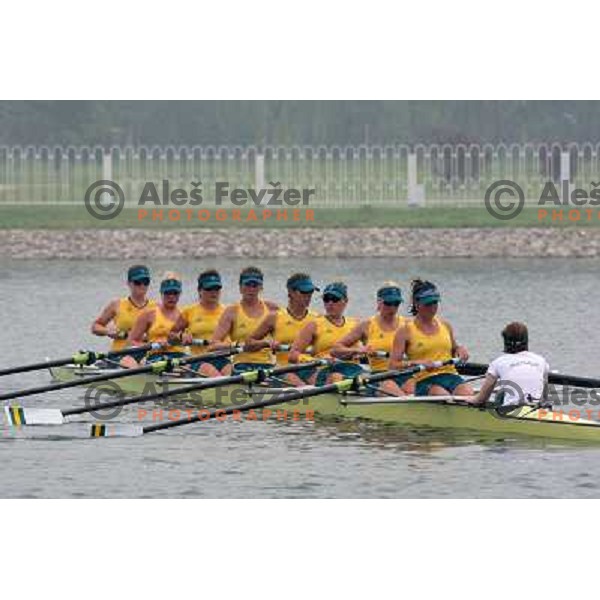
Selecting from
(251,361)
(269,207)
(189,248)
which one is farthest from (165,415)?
(269,207)

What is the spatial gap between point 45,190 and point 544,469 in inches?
1871

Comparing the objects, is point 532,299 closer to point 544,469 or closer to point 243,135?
point 544,469

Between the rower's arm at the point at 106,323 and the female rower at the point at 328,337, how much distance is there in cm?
342

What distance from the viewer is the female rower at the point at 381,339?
75.5ft

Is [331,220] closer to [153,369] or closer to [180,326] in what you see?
[180,326]

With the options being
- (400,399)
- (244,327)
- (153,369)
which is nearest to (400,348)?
(400,399)

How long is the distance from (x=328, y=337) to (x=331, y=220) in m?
28.4

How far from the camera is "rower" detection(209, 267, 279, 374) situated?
81.0 ft

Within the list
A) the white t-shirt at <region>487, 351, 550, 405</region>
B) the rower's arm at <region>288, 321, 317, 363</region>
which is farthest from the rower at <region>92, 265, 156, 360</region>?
the white t-shirt at <region>487, 351, 550, 405</region>

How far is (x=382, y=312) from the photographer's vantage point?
76.3ft

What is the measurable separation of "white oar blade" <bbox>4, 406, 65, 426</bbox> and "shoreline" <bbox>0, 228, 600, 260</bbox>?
27919 mm

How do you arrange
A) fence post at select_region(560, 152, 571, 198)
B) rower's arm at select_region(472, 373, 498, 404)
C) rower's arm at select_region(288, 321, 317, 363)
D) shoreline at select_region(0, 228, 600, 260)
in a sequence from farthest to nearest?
fence post at select_region(560, 152, 571, 198)
shoreline at select_region(0, 228, 600, 260)
rower's arm at select_region(288, 321, 317, 363)
rower's arm at select_region(472, 373, 498, 404)

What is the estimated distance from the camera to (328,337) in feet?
78.4

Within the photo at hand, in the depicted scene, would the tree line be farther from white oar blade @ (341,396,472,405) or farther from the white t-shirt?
the white t-shirt
